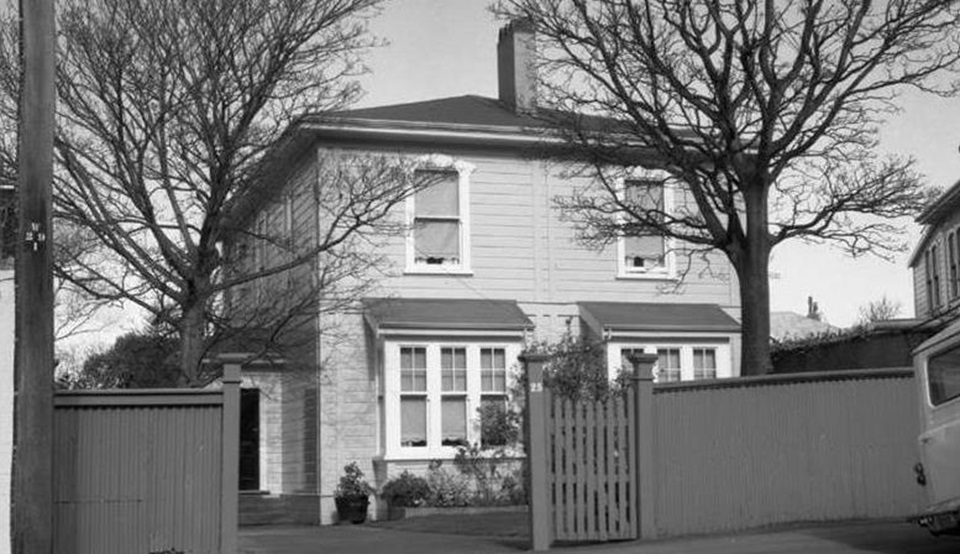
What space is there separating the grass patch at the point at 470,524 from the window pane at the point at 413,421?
5.86 ft

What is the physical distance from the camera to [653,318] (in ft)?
80.1

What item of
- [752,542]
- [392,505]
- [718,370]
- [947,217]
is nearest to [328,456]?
[392,505]

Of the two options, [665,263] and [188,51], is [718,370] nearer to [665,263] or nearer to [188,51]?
[665,263]

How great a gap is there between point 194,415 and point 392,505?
30.9 ft

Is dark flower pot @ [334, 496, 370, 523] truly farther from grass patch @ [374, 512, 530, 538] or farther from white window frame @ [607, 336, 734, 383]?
white window frame @ [607, 336, 734, 383]

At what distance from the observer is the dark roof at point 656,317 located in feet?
78.8

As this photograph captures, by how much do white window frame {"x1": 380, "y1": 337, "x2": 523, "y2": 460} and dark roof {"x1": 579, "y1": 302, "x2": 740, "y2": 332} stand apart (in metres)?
2.26

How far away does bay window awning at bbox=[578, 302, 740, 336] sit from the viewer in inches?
945

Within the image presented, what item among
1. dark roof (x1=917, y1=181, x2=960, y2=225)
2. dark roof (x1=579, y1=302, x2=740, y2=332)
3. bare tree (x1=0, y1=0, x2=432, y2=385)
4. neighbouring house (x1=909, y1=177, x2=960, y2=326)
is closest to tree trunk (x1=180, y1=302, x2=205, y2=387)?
bare tree (x1=0, y1=0, x2=432, y2=385)

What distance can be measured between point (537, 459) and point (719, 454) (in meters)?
2.17

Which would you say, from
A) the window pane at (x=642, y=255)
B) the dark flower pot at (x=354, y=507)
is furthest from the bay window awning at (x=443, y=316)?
the dark flower pot at (x=354, y=507)

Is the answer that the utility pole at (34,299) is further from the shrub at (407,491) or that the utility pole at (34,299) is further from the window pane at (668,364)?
Answer: the window pane at (668,364)

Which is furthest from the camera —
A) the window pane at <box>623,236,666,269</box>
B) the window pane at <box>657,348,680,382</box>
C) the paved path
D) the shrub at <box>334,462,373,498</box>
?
the window pane at <box>623,236,666,269</box>

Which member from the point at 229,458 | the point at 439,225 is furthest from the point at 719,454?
the point at 439,225
